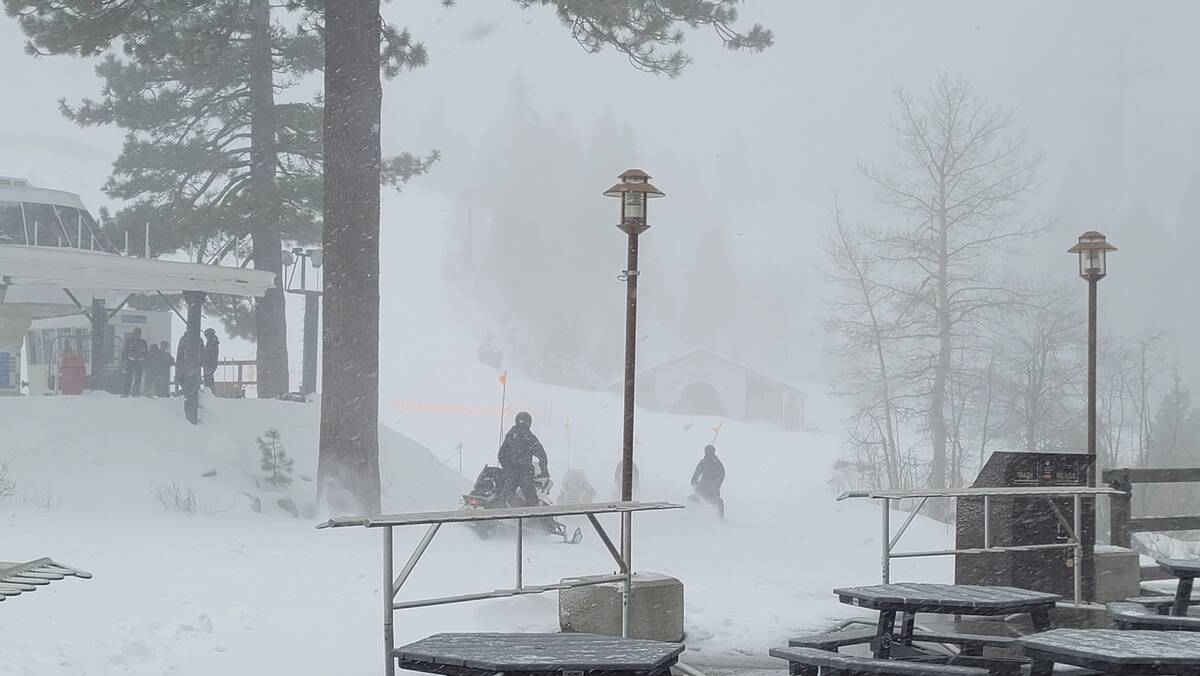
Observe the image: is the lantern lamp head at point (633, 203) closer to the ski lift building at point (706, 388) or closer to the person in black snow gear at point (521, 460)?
the person in black snow gear at point (521, 460)

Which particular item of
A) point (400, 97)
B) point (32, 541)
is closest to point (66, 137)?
point (400, 97)

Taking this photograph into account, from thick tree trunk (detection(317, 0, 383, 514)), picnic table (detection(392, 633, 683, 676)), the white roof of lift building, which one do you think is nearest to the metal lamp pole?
picnic table (detection(392, 633, 683, 676))

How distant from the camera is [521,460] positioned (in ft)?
50.5

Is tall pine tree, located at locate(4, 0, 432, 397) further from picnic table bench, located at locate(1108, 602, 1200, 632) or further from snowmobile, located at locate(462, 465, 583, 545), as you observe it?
picnic table bench, located at locate(1108, 602, 1200, 632)

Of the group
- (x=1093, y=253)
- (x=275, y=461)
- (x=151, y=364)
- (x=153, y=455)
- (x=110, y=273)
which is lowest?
(x=275, y=461)

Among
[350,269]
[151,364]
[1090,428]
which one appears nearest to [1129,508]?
[1090,428]

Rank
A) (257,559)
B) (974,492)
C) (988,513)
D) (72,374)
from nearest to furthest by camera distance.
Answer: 1. (974,492)
2. (988,513)
3. (257,559)
4. (72,374)

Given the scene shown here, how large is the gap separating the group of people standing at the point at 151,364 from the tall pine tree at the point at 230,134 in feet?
8.91

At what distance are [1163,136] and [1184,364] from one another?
A: 51.7 m

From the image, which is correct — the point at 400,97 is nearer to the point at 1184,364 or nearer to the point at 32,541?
the point at 1184,364

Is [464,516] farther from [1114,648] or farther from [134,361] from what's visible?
[134,361]

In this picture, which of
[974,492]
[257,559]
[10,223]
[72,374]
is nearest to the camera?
[974,492]

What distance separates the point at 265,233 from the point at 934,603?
2383 cm

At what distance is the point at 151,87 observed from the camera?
99.8 feet
